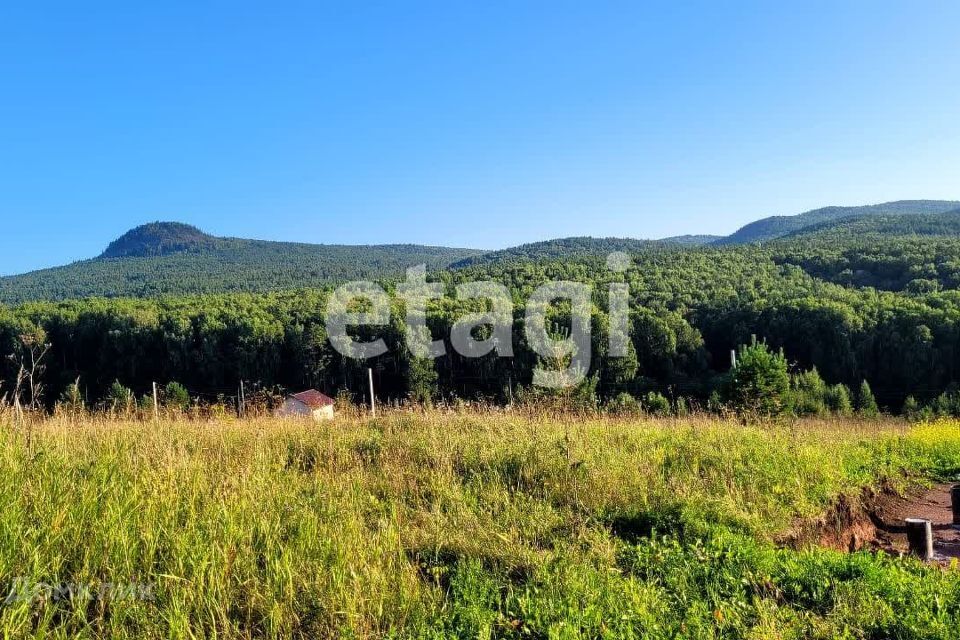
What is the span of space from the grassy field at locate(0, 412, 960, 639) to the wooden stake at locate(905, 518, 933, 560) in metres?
0.84

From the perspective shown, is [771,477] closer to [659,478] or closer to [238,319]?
[659,478]

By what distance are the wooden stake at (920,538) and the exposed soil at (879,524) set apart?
0.17 meters

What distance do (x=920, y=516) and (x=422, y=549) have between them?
20.4ft

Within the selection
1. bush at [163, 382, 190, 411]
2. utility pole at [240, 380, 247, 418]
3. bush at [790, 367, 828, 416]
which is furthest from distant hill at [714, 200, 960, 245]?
utility pole at [240, 380, 247, 418]

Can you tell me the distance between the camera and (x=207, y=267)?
145 metres

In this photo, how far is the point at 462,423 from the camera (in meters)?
7.09

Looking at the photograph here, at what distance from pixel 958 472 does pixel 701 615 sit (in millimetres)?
8195

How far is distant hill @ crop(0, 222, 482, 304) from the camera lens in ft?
384

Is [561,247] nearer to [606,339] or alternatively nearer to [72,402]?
[606,339]

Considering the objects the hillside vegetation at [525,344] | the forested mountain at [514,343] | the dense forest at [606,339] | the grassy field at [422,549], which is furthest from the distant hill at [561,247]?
the grassy field at [422,549]

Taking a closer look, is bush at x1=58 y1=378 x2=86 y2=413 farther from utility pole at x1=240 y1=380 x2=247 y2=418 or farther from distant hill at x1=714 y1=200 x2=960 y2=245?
distant hill at x1=714 y1=200 x2=960 y2=245

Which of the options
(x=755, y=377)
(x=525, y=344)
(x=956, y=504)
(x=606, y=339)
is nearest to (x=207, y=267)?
(x=525, y=344)

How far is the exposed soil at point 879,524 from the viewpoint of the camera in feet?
16.3

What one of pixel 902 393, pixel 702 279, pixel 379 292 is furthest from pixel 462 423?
pixel 702 279
